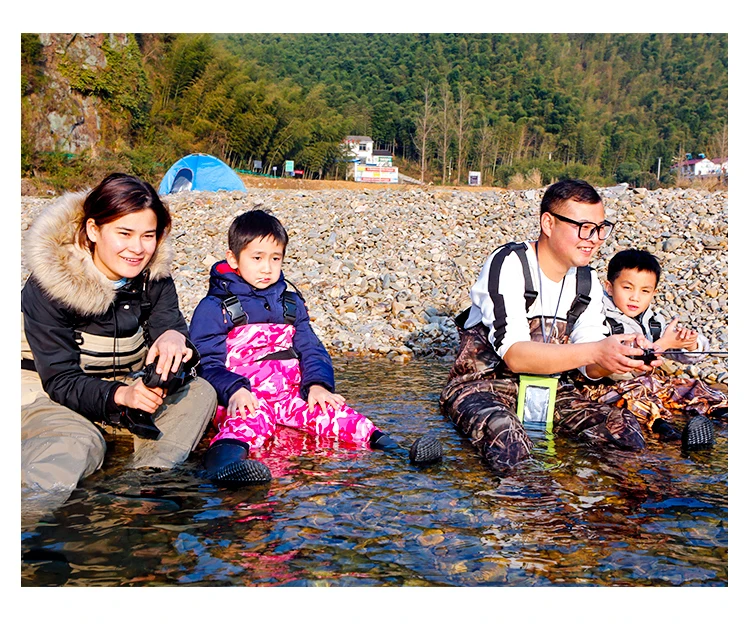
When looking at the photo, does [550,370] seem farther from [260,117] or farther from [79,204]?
[260,117]

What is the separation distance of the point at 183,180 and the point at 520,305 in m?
19.8

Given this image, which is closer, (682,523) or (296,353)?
(682,523)

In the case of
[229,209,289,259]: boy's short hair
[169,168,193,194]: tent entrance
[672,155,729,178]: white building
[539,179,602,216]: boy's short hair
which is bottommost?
[229,209,289,259]: boy's short hair

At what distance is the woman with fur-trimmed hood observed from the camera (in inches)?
138

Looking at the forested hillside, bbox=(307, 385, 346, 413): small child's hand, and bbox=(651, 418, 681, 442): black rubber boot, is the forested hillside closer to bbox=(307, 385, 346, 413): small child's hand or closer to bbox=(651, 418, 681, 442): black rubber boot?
bbox=(307, 385, 346, 413): small child's hand

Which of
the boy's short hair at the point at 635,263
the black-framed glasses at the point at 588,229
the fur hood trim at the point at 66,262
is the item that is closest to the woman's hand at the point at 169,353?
the fur hood trim at the point at 66,262

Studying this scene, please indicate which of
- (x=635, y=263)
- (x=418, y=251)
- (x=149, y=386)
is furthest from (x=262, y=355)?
(x=418, y=251)

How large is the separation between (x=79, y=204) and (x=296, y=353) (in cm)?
162

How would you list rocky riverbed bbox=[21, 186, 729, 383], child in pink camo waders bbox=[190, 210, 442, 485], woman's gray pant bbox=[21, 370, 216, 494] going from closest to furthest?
woman's gray pant bbox=[21, 370, 216, 494], child in pink camo waders bbox=[190, 210, 442, 485], rocky riverbed bbox=[21, 186, 729, 383]

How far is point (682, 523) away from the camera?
3.29m

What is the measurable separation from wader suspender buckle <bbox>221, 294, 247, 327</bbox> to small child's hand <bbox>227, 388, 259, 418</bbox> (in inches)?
20.6

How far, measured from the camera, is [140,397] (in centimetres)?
346

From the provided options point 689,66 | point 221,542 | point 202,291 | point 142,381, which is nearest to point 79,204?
point 142,381

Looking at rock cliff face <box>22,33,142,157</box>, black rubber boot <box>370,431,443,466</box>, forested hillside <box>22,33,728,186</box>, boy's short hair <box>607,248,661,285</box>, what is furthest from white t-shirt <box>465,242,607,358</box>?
rock cliff face <box>22,33,142,157</box>
